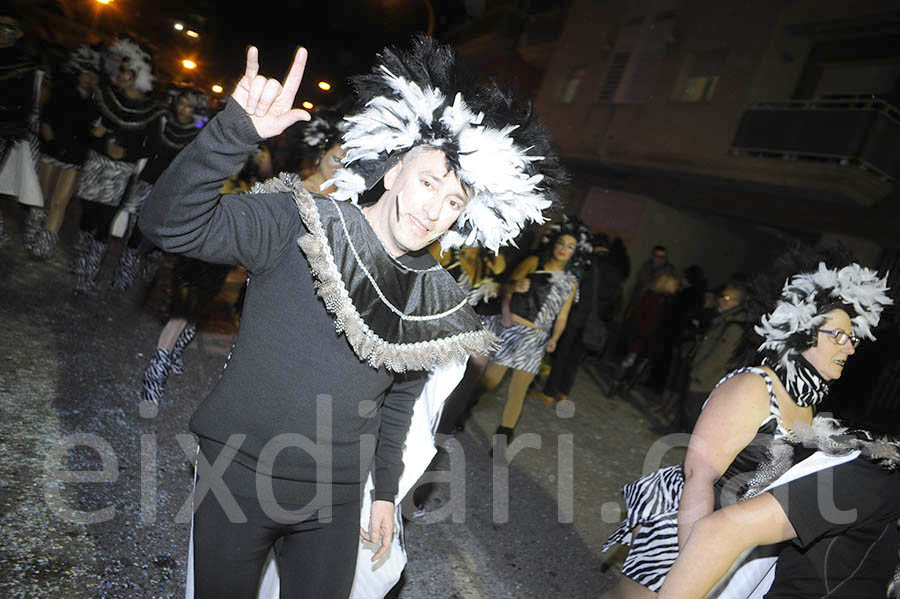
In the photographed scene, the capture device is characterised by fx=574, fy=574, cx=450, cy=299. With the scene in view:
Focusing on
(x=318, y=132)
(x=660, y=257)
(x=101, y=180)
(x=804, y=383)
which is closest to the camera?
(x=804, y=383)

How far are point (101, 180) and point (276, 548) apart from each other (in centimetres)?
521

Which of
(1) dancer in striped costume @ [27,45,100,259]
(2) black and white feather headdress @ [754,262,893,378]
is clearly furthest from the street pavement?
(2) black and white feather headdress @ [754,262,893,378]

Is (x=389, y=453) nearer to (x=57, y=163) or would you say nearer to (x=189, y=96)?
(x=189, y=96)

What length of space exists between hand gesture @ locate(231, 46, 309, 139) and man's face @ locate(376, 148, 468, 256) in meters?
0.49

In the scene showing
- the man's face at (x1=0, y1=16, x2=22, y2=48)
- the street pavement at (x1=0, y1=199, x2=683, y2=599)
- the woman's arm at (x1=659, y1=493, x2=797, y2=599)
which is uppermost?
the man's face at (x1=0, y1=16, x2=22, y2=48)

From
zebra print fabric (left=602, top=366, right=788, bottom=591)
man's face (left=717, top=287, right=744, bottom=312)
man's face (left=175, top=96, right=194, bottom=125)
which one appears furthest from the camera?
man's face (left=717, top=287, right=744, bottom=312)

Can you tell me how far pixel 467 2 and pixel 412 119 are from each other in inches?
941

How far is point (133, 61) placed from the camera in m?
6.07

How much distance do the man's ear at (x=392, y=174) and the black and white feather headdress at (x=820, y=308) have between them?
1.95 m

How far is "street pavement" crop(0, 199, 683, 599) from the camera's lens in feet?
9.09

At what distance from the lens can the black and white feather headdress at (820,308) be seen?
8.78 ft

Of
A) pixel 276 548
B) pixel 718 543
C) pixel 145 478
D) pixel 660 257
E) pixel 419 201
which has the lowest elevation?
pixel 145 478

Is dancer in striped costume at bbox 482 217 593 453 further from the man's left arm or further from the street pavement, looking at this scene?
the man's left arm

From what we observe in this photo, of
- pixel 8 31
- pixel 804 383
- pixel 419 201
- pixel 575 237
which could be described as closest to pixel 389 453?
pixel 419 201
